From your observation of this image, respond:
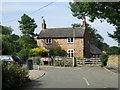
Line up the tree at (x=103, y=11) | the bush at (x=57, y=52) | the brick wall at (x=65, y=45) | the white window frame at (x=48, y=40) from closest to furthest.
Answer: the tree at (x=103, y=11) → the bush at (x=57, y=52) → the brick wall at (x=65, y=45) → the white window frame at (x=48, y=40)

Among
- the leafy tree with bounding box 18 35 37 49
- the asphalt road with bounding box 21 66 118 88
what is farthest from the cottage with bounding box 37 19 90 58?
the asphalt road with bounding box 21 66 118 88

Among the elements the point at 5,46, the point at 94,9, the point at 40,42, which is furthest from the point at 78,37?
the point at 94,9

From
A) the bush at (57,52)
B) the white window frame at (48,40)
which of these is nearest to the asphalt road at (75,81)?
the bush at (57,52)

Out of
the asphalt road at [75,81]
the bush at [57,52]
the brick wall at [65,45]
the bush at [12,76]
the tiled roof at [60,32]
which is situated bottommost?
the asphalt road at [75,81]

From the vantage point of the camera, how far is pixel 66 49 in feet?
152

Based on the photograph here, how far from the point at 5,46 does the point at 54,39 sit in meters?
12.0

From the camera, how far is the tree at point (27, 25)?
163ft

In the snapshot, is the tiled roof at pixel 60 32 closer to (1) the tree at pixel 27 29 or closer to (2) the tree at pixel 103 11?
(1) the tree at pixel 27 29

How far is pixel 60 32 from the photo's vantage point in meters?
49.1

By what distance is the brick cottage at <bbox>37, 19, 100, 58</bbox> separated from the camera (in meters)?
45.6

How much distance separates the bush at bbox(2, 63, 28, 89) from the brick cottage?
33758 millimetres

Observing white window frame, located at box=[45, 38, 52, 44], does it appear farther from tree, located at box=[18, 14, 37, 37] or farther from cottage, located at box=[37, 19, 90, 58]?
tree, located at box=[18, 14, 37, 37]

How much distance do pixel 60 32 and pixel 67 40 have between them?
3474mm

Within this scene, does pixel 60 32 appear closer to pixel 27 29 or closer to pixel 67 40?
pixel 67 40
